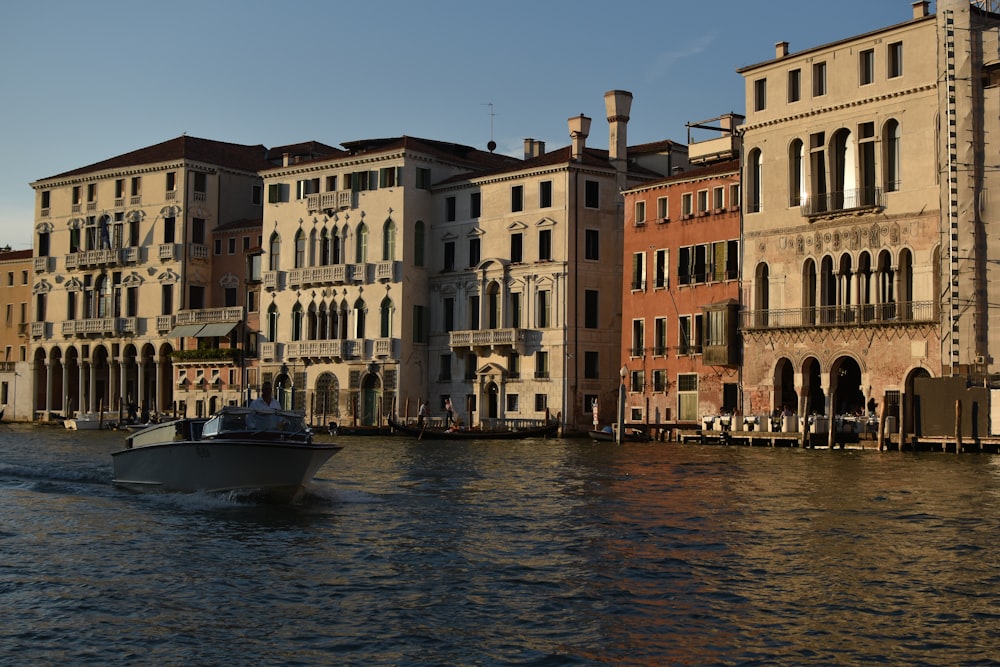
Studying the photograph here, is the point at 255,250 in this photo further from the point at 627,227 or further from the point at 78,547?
the point at 78,547

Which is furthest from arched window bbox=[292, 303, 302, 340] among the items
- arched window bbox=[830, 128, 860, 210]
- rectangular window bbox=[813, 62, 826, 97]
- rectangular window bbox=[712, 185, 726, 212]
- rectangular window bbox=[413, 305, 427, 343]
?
arched window bbox=[830, 128, 860, 210]

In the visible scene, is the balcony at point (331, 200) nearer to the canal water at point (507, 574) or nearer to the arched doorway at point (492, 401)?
the arched doorway at point (492, 401)

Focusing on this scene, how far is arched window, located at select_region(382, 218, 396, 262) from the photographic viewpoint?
5881cm

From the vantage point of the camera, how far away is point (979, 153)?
40.0 meters

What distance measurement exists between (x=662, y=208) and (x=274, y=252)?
20707mm

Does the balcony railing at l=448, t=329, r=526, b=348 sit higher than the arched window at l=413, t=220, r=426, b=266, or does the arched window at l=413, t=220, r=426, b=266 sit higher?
the arched window at l=413, t=220, r=426, b=266

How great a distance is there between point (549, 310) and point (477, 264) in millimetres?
4534

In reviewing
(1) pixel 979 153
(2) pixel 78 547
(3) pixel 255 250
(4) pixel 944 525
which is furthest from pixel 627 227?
(2) pixel 78 547

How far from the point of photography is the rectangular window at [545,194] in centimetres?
5462

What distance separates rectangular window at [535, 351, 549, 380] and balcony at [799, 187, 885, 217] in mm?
12714

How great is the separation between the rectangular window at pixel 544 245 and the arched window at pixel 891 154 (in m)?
15.2

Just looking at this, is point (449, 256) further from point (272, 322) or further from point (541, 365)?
point (272, 322)

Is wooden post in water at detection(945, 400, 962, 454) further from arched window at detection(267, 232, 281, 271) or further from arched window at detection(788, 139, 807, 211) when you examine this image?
arched window at detection(267, 232, 281, 271)

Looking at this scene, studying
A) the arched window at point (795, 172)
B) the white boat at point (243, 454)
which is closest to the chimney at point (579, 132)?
the arched window at point (795, 172)
